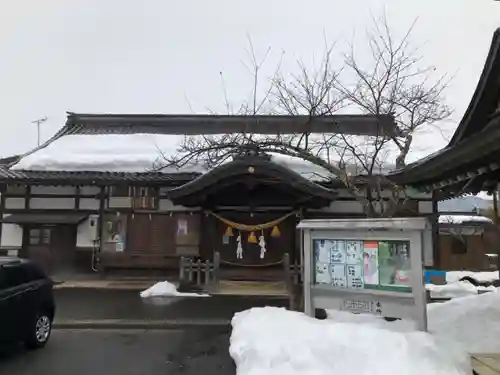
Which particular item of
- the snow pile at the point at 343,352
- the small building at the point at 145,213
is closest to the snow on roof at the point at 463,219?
the small building at the point at 145,213

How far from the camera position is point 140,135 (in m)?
23.5

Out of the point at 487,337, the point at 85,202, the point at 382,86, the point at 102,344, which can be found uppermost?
the point at 382,86

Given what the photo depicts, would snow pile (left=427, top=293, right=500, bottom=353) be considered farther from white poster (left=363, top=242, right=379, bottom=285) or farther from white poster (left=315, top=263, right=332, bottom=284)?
white poster (left=315, top=263, right=332, bottom=284)

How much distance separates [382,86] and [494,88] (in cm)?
439

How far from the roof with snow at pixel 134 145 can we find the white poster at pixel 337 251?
8456 millimetres

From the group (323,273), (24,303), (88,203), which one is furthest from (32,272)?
(88,203)

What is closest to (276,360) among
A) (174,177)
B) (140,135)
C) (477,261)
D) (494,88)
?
(494,88)

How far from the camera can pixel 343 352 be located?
570 centimetres

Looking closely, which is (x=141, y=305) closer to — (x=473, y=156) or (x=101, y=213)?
(x=101, y=213)

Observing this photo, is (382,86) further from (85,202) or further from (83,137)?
(83,137)

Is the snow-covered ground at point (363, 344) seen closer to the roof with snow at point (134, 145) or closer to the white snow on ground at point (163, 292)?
the white snow on ground at point (163, 292)

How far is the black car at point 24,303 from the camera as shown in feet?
23.1

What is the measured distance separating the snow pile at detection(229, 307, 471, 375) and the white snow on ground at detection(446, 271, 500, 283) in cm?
1198

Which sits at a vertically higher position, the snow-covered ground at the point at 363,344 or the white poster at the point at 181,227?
the white poster at the point at 181,227
